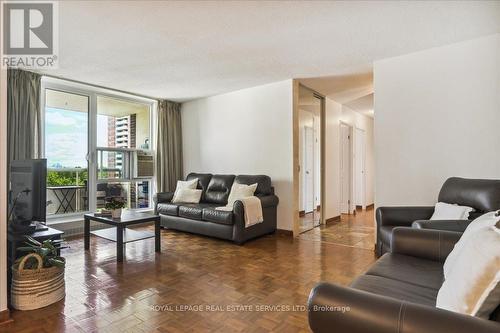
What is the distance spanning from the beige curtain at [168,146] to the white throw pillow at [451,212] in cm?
451

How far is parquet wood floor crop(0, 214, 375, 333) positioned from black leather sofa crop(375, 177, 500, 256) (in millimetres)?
533

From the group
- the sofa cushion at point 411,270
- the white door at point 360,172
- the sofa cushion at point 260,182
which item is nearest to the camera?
the sofa cushion at point 411,270

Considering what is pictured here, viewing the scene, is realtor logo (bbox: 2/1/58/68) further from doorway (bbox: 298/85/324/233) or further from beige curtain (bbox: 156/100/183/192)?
Result: doorway (bbox: 298/85/324/233)

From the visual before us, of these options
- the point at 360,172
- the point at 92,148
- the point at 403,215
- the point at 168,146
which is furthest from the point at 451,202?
the point at 92,148

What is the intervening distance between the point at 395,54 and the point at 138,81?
3.65 metres

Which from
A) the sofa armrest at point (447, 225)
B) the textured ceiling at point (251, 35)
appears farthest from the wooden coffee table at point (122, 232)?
the sofa armrest at point (447, 225)

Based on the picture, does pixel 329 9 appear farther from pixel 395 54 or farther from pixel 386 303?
pixel 386 303

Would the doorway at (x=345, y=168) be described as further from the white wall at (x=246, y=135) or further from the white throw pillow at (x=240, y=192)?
the white throw pillow at (x=240, y=192)

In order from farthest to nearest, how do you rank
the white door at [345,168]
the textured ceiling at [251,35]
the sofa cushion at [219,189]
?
the white door at [345,168]
the sofa cushion at [219,189]
the textured ceiling at [251,35]

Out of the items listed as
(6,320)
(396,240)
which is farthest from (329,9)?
(6,320)

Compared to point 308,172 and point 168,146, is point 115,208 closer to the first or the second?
point 168,146

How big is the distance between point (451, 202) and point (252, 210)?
7.38 ft

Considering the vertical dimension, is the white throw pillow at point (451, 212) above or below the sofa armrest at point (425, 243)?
above

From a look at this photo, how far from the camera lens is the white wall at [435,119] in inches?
113
